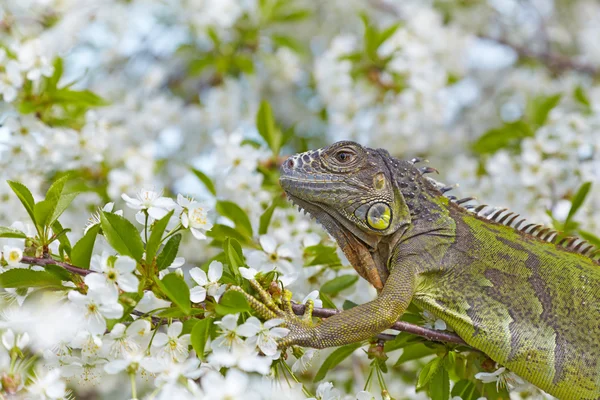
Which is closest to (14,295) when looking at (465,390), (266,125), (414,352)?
(414,352)

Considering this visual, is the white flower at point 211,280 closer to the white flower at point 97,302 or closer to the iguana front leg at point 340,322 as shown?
the iguana front leg at point 340,322

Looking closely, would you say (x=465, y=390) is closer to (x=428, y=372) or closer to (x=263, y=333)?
(x=428, y=372)

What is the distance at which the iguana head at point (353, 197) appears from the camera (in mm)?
3926

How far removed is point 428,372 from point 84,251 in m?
1.90

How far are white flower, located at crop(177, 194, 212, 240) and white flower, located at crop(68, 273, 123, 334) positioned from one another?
0.62 meters

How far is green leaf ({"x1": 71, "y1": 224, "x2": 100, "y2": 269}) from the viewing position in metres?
3.01

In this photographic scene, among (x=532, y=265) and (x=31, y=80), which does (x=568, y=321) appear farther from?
(x=31, y=80)

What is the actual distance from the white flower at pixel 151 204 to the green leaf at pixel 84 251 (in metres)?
0.23

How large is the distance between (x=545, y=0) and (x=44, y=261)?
36.6ft

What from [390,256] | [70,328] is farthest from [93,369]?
[390,256]

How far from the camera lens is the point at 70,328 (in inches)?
114

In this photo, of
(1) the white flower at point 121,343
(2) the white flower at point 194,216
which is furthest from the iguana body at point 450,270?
(1) the white flower at point 121,343

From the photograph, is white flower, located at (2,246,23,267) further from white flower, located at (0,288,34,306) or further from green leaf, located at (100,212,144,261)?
green leaf, located at (100,212,144,261)

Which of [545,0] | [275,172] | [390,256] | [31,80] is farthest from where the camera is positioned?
[545,0]
